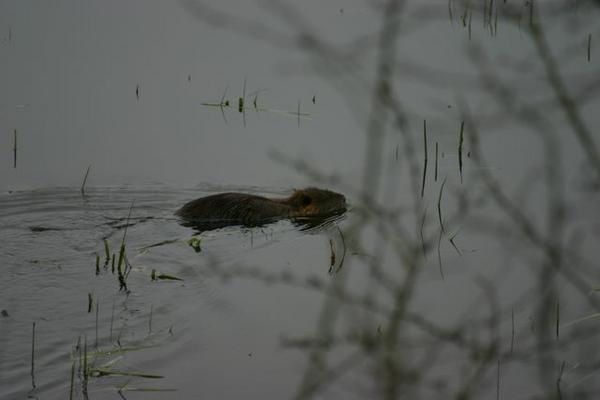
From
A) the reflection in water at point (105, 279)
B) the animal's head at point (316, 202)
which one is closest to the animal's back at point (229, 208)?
the reflection in water at point (105, 279)

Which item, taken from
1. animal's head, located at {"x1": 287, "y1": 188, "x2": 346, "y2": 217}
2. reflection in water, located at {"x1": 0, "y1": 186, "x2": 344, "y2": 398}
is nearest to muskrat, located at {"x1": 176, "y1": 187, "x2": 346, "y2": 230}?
animal's head, located at {"x1": 287, "y1": 188, "x2": 346, "y2": 217}

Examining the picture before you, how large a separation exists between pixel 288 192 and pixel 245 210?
3.25 feet

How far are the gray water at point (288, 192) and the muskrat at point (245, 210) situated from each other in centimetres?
14

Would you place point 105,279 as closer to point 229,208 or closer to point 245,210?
point 229,208

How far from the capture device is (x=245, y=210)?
680 cm

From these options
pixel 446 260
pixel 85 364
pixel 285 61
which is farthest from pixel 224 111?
pixel 85 364

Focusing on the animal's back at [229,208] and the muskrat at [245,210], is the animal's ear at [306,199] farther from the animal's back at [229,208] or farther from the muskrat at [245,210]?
the animal's back at [229,208]

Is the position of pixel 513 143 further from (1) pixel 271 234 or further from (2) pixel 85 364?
(2) pixel 85 364

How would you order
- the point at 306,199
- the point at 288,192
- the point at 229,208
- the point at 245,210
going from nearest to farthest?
1. the point at 229,208
2. the point at 245,210
3. the point at 306,199
4. the point at 288,192

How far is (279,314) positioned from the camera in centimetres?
438

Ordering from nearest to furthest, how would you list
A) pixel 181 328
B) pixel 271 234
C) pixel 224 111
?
pixel 181 328 < pixel 271 234 < pixel 224 111

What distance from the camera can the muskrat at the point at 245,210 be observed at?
21.8ft

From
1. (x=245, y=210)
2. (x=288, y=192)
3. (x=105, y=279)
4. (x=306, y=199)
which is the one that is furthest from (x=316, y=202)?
(x=105, y=279)

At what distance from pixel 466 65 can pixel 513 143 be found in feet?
5.07
